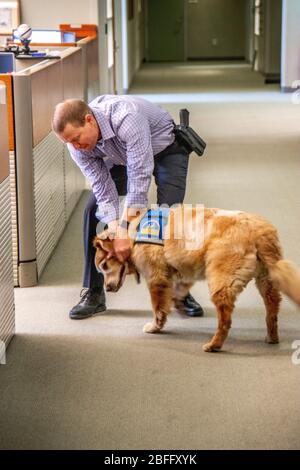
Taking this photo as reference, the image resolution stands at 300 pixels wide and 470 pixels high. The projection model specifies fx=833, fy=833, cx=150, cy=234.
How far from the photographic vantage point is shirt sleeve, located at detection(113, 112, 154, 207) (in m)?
3.63

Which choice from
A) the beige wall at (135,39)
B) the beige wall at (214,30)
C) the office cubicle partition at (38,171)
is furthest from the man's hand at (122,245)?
the beige wall at (214,30)

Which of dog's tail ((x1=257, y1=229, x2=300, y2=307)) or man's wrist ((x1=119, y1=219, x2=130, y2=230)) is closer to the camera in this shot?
dog's tail ((x1=257, y1=229, x2=300, y2=307))

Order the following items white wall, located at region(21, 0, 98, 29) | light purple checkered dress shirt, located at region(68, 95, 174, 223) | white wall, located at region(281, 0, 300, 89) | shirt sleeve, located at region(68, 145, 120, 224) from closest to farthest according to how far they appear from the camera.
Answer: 1. light purple checkered dress shirt, located at region(68, 95, 174, 223)
2. shirt sleeve, located at region(68, 145, 120, 224)
3. white wall, located at region(21, 0, 98, 29)
4. white wall, located at region(281, 0, 300, 89)

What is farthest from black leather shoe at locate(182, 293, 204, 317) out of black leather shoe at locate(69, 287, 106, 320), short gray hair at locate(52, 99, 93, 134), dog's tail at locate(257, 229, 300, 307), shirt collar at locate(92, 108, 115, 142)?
short gray hair at locate(52, 99, 93, 134)

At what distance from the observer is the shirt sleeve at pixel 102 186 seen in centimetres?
387

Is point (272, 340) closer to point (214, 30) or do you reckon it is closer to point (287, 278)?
point (287, 278)

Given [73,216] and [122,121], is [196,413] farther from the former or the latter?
[73,216]

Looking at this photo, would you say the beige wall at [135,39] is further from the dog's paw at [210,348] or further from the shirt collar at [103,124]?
the dog's paw at [210,348]

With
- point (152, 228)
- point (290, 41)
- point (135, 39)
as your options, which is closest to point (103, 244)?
point (152, 228)

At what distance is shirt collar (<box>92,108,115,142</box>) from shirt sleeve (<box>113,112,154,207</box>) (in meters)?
0.05

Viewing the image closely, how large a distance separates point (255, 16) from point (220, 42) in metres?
3.81

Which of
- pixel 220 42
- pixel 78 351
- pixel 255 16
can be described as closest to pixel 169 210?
pixel 78 351

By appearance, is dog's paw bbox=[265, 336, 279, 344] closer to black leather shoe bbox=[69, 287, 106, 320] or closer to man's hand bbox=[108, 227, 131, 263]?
man's hand bbox=[108, 227, 131, 263]

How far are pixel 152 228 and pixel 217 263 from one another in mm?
352
